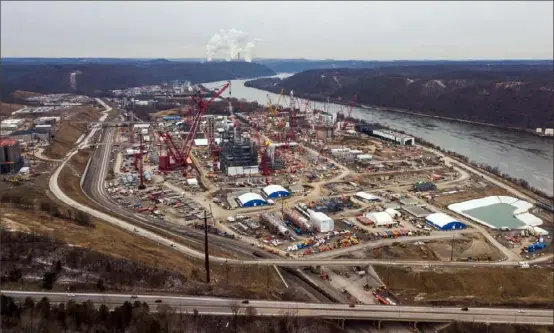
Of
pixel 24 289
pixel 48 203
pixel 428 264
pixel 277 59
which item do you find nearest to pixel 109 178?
pixel 48 203

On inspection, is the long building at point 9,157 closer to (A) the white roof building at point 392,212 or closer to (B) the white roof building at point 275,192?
(B) the white roof building at point 275,192

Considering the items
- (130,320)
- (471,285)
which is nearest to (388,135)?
(471,285)

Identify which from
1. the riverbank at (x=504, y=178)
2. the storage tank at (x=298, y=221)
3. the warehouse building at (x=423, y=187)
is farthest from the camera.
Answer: the warehouse building at (x=423, y=187)

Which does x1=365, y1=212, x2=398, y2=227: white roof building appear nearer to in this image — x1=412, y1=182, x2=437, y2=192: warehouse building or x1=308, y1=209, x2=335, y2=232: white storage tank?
x1=308, y1=209, x2=335, y2=232: white storage tank

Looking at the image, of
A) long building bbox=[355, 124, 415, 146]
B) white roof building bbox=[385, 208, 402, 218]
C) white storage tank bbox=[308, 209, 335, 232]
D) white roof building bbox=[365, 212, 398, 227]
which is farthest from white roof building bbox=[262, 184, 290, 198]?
long building bbox=[355, 124, 415, 146]

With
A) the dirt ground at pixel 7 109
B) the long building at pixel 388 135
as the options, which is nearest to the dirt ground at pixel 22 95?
the dirt ground at pixel 7 109

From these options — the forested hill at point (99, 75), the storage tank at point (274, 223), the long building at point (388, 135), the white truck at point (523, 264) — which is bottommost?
the white truck at point (523, 264)
